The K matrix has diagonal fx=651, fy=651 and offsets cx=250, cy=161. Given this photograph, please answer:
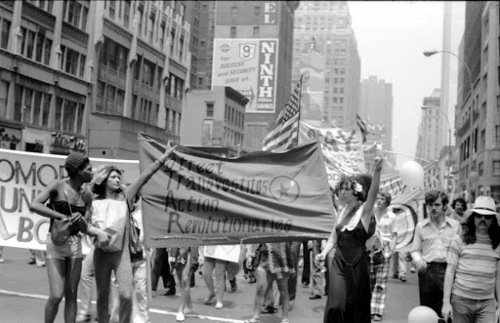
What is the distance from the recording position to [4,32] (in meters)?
33.0

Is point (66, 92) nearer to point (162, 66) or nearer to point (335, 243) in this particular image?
point (162, 66)

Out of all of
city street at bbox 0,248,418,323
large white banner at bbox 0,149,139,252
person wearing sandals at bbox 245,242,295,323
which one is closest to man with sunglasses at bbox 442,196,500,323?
person wearing sandals at bbox 245,242,295,323

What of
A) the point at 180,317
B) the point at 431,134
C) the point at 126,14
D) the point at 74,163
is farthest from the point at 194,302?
the point at 431,134

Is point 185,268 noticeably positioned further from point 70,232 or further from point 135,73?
point 135,73

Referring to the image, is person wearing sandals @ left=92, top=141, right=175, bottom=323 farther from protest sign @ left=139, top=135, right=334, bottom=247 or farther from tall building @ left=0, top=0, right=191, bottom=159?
tall building @ left=0, top=0, right=191, bottom=159

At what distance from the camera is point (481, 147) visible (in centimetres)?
6581

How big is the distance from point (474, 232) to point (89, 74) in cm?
3917

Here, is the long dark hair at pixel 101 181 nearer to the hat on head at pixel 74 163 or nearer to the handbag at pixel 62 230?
the hat on head at pixel 74 163

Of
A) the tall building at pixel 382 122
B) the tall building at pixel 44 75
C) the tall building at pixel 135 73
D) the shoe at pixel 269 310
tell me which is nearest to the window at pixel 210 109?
the tall building at pixel 135 73

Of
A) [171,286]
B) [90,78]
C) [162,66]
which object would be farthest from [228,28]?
[171,286]

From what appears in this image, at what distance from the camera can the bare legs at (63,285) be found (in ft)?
19.5

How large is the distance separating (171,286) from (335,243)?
18.8 feet

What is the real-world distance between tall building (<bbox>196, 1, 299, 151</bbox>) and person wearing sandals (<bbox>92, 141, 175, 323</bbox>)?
93757 mm

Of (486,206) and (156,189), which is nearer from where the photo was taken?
(486,206)
